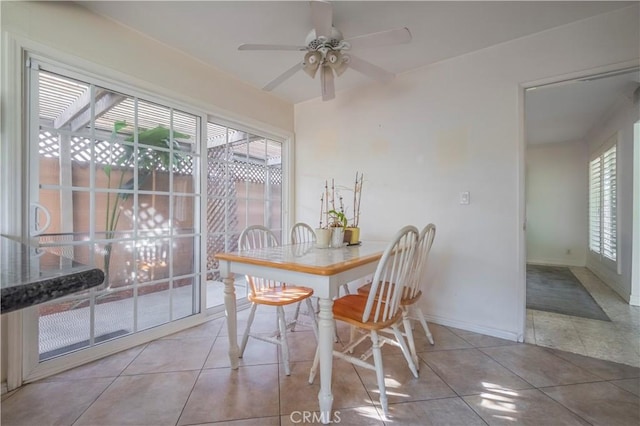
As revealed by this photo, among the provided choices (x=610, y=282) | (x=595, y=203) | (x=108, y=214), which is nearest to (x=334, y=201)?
Answer: (x=108, y=214)

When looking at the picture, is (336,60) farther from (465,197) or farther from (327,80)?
(465,197)

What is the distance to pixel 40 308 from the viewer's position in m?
1.67

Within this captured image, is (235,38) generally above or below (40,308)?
above

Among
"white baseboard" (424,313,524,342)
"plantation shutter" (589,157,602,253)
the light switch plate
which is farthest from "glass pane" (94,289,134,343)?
"plantation shutter" (589,157,602,253)

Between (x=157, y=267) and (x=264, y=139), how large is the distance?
67.3 inches

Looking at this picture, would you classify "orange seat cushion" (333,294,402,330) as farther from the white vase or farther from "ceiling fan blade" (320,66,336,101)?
"ceiling fan blade" (320,66,336,101)

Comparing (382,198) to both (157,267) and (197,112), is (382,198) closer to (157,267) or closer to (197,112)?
(197,112)

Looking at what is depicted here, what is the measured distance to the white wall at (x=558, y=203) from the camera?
15.0ft

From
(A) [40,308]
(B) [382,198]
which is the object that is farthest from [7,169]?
(B) [382,198]

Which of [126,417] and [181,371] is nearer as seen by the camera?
[126,417]

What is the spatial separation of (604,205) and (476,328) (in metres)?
3.08

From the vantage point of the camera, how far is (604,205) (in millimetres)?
3633

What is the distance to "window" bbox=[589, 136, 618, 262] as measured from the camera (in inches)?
131

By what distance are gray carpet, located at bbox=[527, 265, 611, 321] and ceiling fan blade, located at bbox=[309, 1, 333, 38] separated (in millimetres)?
3179
